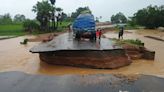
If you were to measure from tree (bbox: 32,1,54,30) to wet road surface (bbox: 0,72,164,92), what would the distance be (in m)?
41.5

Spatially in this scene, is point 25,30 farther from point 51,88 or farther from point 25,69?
point 51,88

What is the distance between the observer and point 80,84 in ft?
33.9

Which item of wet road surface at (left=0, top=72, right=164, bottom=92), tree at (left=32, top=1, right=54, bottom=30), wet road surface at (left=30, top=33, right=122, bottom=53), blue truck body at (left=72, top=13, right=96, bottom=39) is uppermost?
tree at (left=32, top=1, right=54, bottom=30)

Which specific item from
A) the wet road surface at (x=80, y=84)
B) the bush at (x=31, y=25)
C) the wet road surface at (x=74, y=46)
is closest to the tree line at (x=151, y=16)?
the bush at (x=31, y=25)

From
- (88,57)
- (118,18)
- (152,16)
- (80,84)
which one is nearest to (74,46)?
(88,57)

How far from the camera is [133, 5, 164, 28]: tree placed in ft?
197

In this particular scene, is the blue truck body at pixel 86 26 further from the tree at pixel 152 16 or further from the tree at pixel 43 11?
the tree at pixel 152 16

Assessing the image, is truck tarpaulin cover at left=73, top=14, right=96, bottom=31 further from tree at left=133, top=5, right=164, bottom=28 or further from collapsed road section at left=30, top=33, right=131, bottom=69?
tree at left=133, top=5, right=164, bottom=28

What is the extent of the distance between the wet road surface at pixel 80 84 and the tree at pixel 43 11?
41494 millimetres

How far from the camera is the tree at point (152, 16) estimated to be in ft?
197

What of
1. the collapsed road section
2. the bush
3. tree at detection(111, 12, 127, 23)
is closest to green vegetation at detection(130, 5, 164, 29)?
the bush

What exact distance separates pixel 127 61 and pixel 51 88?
25.7 feet

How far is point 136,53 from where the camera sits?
1964 centimetres

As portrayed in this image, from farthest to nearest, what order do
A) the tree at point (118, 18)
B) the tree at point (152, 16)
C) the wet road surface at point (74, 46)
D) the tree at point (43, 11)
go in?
the tree at point (118, 18) < the tree at point (152, 16) < the tree at point (43, 11) < the wet road surface at point (74, 46)
